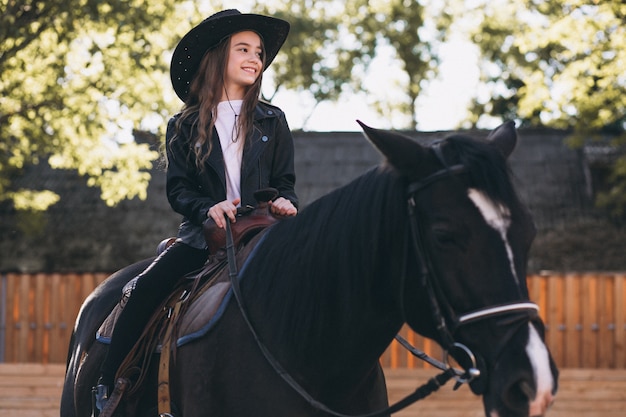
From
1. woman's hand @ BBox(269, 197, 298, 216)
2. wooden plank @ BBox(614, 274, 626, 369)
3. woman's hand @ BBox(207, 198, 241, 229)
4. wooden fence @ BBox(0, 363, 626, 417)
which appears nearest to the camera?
woman's hand @ BBox(207, 198, 241, 229)

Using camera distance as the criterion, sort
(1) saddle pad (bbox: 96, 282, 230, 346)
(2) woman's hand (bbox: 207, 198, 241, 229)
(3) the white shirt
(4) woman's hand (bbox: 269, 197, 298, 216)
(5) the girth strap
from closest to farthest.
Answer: (1) saddle pad (bbox: 96, 282, 230, 346), (5) the girth strap, (2) woman's hand (bbox: 207, 198, 241, 229), (4) woman's hand (bbox: 269, 197, 298, 216), (3) the white shirt

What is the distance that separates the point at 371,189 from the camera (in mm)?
3236

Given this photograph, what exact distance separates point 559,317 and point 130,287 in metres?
10.3

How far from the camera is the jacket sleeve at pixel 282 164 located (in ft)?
13.9

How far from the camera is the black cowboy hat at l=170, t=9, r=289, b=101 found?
166 inches

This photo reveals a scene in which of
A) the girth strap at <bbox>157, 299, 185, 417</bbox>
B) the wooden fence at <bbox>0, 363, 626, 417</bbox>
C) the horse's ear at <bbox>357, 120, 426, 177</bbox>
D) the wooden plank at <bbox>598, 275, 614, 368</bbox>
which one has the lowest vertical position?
the wooden fence at <bbox>0, 363, 626, 417</bbox>

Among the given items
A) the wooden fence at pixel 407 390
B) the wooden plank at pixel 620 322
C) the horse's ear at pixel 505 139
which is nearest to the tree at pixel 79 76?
the wooden fence at pixel 407 390

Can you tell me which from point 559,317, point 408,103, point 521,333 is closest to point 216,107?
point 521,333

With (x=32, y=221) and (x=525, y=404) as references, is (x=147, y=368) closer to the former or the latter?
(x=525, y=404)

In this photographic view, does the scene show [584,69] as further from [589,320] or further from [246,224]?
[246,224]

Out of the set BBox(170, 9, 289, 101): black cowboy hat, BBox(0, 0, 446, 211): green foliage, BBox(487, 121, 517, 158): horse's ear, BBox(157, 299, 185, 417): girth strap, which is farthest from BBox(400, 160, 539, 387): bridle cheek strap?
BBox(0, 0, 446, 211): green foliage

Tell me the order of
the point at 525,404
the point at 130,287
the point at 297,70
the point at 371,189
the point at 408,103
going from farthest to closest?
the point at 408,103
the point at 297,70
the point at 130,287
the point at 371,189
the point at 525,404

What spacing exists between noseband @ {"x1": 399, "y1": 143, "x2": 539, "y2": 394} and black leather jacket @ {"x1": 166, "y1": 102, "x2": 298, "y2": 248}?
46.7 inches

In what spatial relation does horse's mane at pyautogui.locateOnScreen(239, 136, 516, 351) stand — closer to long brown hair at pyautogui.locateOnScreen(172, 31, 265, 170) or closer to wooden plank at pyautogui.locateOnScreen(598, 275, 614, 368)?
long brown hair at pyautogui.locateOnScreen(172, 31, 265, 170)
